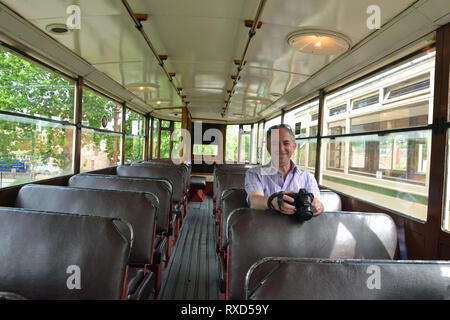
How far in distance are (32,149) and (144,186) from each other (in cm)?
132

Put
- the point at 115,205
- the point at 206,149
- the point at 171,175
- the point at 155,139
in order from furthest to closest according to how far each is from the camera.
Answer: the point at 206,149 → the point at 155,139 → the point at 171,175 → the point at 115,205

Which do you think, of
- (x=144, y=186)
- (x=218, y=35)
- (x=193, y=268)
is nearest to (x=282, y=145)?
(x=218, y=35)

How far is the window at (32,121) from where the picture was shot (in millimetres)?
2670

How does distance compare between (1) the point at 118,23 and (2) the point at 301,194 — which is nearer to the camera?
(2) the point at 301,194

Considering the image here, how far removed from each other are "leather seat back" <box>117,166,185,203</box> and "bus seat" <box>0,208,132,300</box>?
114 inches

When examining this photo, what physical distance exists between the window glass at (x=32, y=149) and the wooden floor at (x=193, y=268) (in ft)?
6.19

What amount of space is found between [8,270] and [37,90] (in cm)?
235

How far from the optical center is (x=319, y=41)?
8.57ft

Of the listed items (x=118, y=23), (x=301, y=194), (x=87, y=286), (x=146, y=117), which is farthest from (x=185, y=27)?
(x=146, y=117)

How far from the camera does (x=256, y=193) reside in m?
2.01

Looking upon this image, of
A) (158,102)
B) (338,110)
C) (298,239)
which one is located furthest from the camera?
(158,102)

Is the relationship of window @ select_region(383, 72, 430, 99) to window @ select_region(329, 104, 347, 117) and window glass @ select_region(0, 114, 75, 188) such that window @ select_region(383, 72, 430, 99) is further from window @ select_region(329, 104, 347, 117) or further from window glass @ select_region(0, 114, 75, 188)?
window glass @ select_region(0, 114, 75, 188)

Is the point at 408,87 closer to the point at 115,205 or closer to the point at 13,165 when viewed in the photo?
the point at 115,205
